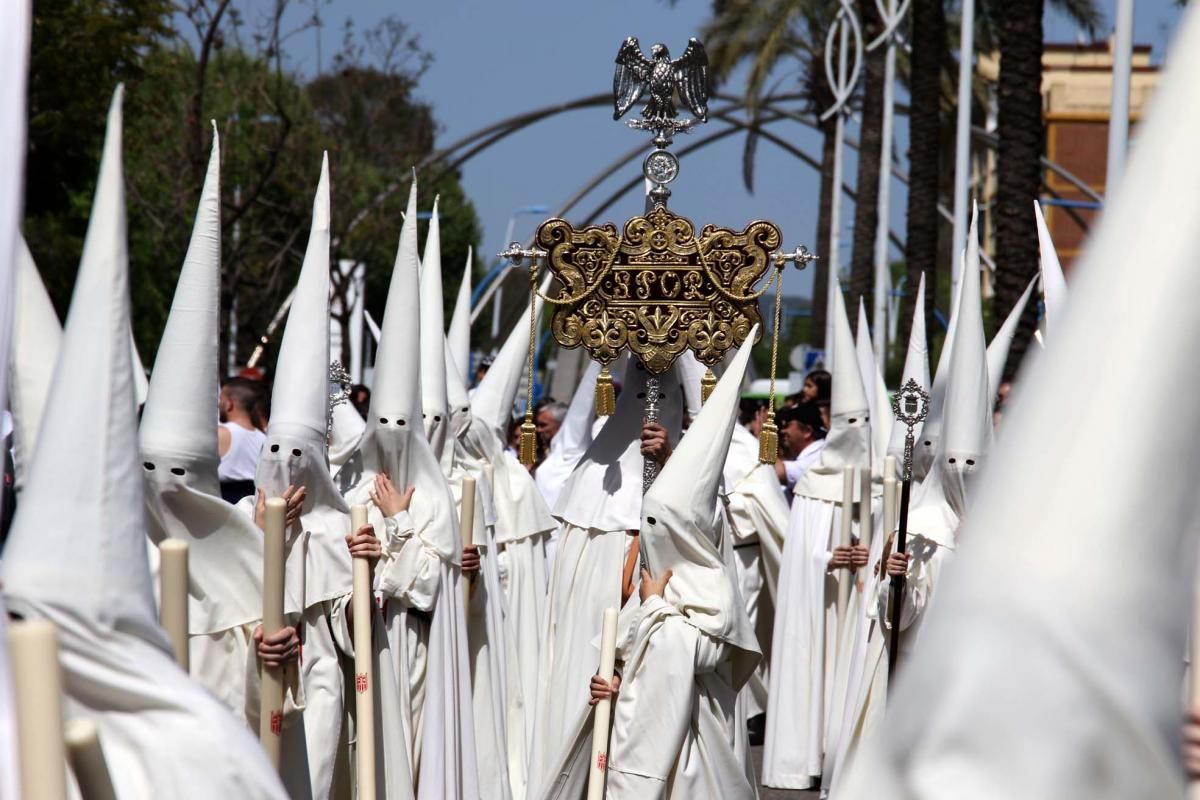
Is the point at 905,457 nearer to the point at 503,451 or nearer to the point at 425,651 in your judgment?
the point at 425,651

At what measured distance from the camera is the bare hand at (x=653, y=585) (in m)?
7.08

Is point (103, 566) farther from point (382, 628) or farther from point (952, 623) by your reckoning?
point (382, 628)

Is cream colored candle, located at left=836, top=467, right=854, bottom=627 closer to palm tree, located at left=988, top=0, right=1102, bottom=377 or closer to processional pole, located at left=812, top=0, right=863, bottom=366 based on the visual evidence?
palm tree, located at left=988, top=0, right=1102, bottom=377

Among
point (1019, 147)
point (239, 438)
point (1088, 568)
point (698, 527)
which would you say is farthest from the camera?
point (1019, 147)

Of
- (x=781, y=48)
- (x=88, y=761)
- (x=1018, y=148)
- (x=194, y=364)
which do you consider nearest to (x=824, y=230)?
(x=781, y=48)

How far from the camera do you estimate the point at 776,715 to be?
35.4ft

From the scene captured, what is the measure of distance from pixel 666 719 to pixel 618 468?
2.00 meters

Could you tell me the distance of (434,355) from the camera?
398 inches

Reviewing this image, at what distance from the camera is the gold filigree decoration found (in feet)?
26.3

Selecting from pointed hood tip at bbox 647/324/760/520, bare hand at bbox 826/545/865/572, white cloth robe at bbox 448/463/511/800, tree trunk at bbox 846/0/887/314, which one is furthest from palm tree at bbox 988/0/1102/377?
tree trunk at bbox 846/0/887/314

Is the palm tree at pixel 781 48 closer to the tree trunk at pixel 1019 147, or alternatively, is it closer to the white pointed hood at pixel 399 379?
the tree trunk at pixel 1019 147

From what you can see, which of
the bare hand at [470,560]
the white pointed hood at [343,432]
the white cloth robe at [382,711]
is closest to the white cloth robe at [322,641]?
the white cloth robe at [382,711]

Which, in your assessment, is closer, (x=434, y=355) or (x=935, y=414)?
(x=935, y=414)

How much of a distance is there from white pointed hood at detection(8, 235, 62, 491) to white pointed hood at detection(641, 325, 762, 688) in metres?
3.22
